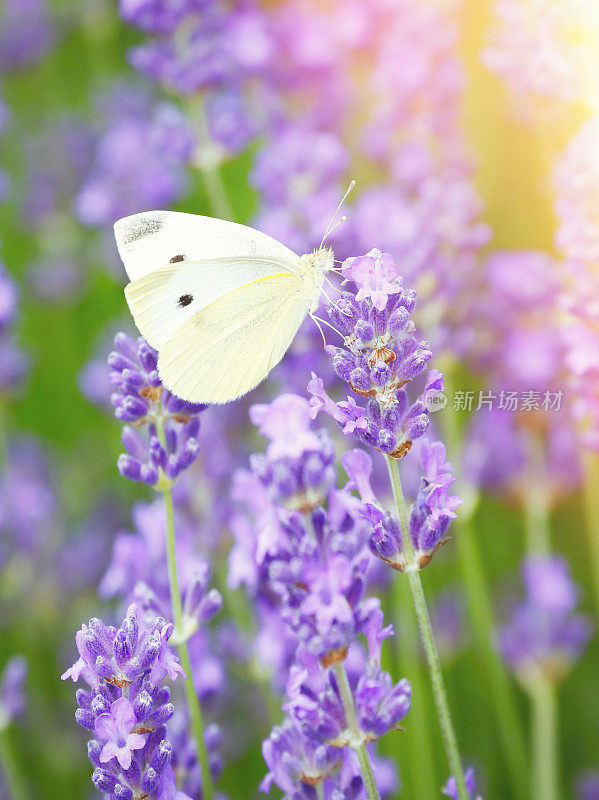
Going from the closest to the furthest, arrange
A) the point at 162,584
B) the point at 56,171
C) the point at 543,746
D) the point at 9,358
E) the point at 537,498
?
the point at 162,584 < the point at 543,746 < the point at 9,358 < the point at 537,498 < the point at 56,171

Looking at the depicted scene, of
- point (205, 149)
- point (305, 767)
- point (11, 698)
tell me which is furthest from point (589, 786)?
point (205, 149)

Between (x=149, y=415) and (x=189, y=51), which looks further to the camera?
(x=189, y=51)

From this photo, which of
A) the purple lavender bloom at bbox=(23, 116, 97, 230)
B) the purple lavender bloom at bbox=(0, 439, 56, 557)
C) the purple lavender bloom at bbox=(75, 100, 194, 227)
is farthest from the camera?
the purple lavender bloom at bbox=(23, 116, 97, 230)

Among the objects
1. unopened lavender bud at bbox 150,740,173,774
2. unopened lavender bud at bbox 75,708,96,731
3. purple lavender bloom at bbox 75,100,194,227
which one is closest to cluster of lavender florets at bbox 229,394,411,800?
unopened lavender bud at bbox 150,740,173,774

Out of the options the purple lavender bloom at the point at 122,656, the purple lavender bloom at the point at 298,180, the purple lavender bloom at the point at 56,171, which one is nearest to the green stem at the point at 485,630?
the purple lavender bloom at the point at 298,180

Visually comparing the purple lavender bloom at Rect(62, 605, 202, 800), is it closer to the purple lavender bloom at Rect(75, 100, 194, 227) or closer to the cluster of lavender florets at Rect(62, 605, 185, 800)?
the cluster of lavender florets at Rect(62, 605, 185, 800)

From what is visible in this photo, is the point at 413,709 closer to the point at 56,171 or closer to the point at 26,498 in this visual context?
the point at 26,498

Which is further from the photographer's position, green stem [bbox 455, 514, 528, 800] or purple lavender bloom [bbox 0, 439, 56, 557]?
purple lavender bloom [bbox 0, 439, 56, 557]
